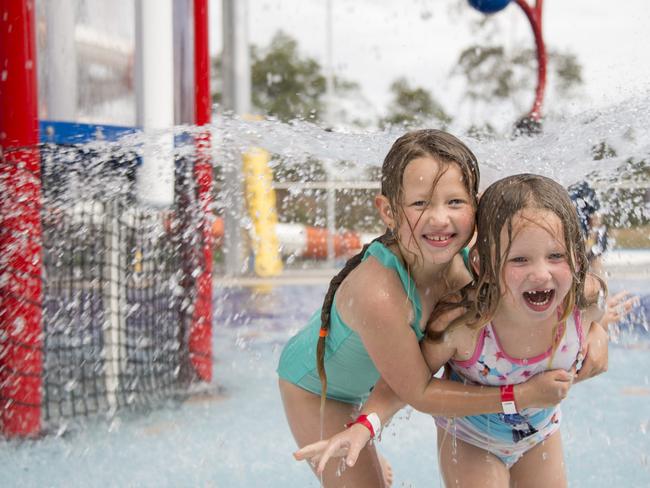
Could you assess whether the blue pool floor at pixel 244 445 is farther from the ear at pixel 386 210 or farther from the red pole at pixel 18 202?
the ear at pixel 386 210

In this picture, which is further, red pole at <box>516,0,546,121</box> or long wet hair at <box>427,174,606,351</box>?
red pole at <box>516,0,546,121</box>

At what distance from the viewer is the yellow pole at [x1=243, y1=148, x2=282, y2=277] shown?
29.1 feet

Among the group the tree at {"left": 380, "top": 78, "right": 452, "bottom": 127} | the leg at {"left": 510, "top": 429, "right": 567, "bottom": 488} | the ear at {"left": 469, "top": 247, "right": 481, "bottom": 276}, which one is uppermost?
the tree at {"left": 380, "top": 78, "right": 452, "bottom": 127}

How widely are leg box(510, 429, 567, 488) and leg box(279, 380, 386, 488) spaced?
378 mm

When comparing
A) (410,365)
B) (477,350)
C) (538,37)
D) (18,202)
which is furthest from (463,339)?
(538,37)

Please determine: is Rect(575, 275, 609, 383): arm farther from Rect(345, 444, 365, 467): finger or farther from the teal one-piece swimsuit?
Rect(345, 444, 365, 467): finger

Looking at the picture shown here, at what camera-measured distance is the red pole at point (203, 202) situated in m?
4.27

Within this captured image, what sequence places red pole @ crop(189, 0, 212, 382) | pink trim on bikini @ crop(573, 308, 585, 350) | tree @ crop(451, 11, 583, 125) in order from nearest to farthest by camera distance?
pink trim on bikini @ crop(573, 308, 585, 350), red pole @ crop(189, 0, 212, 382), tree @ crop(451, 11, 583, 125)

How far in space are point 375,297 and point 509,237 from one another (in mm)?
329

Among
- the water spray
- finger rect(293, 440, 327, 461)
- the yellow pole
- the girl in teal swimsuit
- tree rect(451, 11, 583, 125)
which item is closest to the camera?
finger rect(293, 440, 327, 461)

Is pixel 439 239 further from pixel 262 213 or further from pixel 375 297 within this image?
pixel 262 213

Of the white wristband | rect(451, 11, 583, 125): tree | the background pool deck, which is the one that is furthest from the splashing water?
rect(451, 11, 583, 125): tree

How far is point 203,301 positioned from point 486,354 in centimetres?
251

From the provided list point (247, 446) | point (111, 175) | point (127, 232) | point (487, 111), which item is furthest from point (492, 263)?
point (487, 111)
